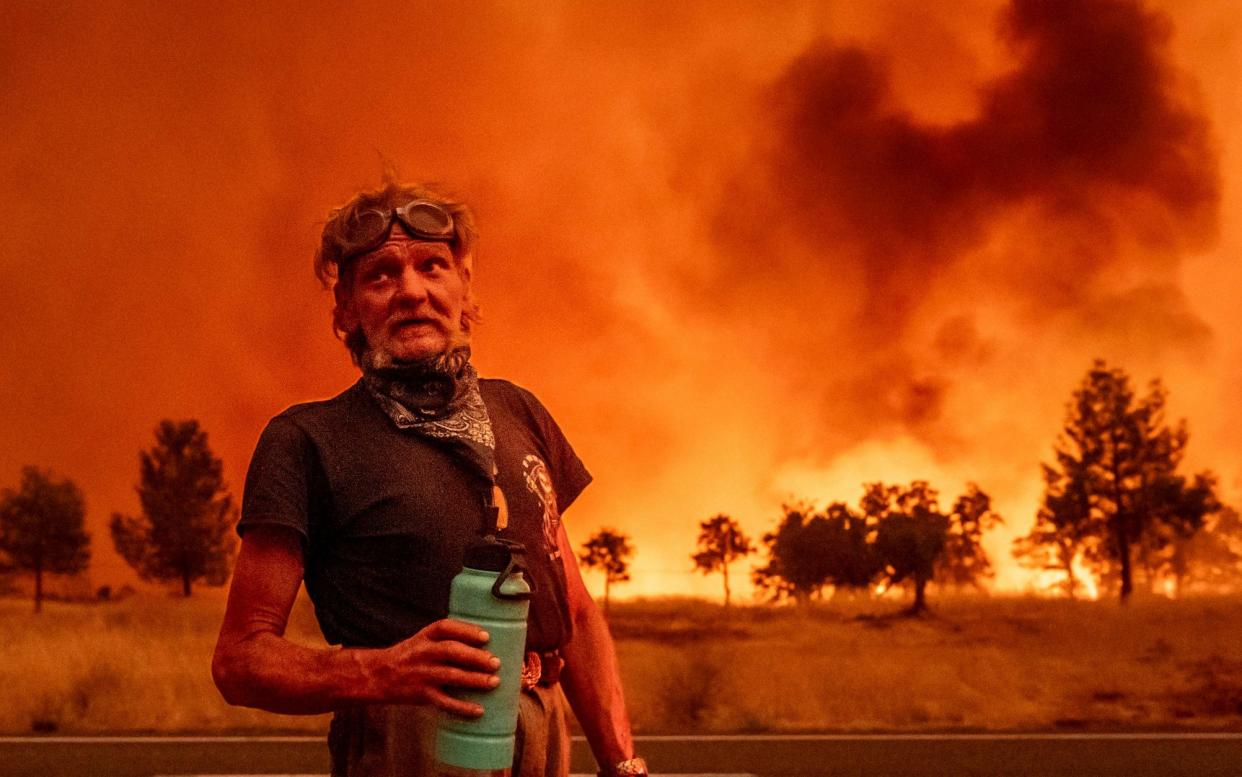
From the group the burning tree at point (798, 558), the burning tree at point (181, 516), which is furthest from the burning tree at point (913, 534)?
the burning tree at point (181, 516)

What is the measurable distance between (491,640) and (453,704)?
117 mm

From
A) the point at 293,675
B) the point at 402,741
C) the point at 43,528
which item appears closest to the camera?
the point at 293,675

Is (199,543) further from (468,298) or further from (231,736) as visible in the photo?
(468,298)

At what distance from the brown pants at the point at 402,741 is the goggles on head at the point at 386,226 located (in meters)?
0.93

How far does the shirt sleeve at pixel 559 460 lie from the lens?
2879 millimetres

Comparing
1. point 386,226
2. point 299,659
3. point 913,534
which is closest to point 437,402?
point 386,226

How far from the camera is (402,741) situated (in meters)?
2.47

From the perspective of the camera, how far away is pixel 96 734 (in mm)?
12273

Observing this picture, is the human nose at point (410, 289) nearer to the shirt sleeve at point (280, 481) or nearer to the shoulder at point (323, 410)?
the shoulder at point (323, 410)

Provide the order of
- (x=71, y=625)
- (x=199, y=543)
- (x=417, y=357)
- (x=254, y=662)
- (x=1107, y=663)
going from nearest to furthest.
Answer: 1. (x=254, y=662)
2. (x=417, y=357)
3. (x=1107, y=663)
4. (x=71, y=625)
5. (x=199, y=543)

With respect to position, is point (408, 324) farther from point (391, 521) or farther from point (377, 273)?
point (391, 521)

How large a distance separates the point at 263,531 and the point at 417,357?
453 millimetres

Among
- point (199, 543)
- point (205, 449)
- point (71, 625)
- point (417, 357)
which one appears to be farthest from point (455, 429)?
point (205, 449)

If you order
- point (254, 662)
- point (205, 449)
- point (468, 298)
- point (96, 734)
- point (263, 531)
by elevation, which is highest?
point (205, 449)
